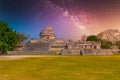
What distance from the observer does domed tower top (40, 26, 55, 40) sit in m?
137

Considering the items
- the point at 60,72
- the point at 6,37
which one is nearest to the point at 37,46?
the point at 6,37

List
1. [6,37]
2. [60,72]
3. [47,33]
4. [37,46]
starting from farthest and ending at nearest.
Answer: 1. [47,33]
2. [37,46]
3. [6,37]
4. [60,72]

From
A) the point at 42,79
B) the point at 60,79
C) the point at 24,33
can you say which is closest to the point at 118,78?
the point at 60,79

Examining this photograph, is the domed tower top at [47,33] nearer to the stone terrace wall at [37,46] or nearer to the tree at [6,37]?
the stone terrace wall at [37,46]

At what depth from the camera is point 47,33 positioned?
13788 cm

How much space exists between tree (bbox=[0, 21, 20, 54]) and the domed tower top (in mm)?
52505

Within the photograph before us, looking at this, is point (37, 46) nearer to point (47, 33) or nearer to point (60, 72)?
point (47, 33)

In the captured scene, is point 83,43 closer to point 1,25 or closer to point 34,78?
point 1,25

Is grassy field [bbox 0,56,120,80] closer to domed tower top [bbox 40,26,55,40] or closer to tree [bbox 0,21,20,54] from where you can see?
tree [bbox 0,21,20,54]

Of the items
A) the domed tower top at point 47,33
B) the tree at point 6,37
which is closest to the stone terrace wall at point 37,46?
the tree at point 6,37

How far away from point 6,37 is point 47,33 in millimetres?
57887

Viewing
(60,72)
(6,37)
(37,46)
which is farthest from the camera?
(37,46)

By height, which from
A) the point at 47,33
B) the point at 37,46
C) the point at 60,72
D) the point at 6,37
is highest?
the point at 47,33

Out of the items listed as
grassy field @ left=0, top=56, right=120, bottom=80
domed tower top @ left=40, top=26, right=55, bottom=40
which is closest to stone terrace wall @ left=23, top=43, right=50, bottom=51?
domed tower top @ left=40, top=26, right=55, bottom=40
